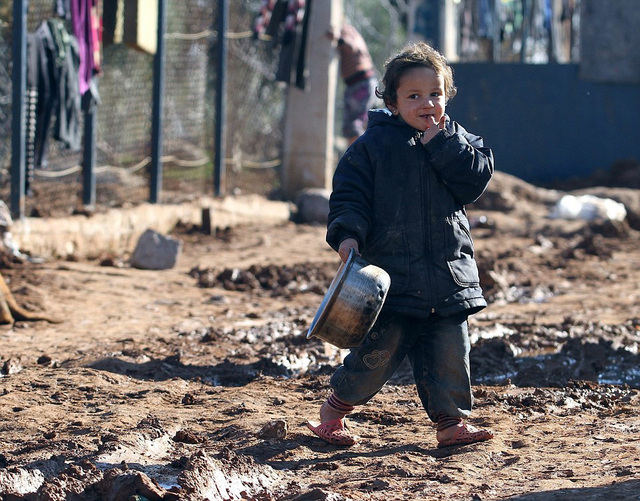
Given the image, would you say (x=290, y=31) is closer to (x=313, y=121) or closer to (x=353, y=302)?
(x=313, y=121)

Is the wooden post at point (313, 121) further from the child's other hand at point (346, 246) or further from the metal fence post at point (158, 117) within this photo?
the child's other hand at point (346, 246)

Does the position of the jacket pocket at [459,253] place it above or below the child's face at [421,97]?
below

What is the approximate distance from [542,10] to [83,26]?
50.6ft

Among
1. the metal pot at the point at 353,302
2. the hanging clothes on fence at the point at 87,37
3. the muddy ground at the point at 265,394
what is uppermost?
the hanging clothes on fence at the point at 87,37

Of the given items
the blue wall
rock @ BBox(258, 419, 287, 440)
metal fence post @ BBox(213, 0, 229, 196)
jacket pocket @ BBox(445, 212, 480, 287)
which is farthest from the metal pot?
the blue wall

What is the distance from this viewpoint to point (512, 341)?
229 inches

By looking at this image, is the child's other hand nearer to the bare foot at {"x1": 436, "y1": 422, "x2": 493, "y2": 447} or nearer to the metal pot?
the metal pot

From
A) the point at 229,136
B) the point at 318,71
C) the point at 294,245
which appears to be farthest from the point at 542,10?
the point at 294,245

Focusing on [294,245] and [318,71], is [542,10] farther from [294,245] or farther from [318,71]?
[294,245]

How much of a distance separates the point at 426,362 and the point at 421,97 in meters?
1.01

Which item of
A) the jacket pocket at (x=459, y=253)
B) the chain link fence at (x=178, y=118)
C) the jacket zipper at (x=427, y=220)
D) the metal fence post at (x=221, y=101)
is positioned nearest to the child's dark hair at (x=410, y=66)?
the jacket zipper at (x=427, y=220)

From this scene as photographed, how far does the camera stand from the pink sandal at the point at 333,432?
386 cm

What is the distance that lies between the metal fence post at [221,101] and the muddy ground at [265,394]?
2.78 metres

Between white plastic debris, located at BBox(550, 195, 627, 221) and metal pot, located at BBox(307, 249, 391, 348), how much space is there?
990 centimetres
